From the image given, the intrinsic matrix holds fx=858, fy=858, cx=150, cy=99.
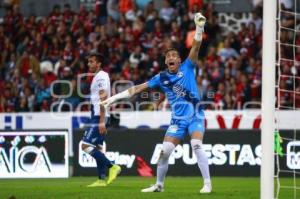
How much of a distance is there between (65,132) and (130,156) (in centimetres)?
156

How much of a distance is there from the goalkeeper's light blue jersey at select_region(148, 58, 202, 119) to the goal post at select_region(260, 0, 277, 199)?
3.33 metres

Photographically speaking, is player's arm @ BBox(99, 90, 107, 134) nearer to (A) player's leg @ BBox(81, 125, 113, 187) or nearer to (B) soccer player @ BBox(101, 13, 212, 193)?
(A) player's leg @ BBox(81, 125, 113, 187)

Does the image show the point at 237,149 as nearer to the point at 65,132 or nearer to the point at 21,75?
the point at 65,132

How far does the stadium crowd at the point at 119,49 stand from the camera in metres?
23.6

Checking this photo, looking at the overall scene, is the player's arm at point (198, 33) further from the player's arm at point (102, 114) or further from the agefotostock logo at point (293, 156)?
the agefotostock logo at point (293, 156)

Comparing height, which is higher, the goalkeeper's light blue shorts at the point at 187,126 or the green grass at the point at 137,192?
the goalkeeper's light blue shorts at the point at 187,126

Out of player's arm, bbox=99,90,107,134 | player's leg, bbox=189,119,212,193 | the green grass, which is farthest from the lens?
player's arm, bbox=99,90,107,134

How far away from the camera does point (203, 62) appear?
79.8 feet

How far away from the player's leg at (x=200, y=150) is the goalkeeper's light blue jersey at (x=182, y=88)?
0.20 meters

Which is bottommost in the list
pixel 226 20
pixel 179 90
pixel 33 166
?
pixel 33 166

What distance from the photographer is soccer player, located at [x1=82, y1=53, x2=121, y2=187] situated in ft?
48.9

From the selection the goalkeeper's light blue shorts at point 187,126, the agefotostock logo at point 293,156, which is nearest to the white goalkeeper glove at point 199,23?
the goalkeeper's light blue shorts at point 187,126

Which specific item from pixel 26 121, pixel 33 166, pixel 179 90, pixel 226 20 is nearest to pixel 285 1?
pixel 226 20

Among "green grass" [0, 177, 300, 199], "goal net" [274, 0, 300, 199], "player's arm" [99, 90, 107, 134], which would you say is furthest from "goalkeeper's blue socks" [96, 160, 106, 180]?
"goal net" [274, 0, 300, 199]
